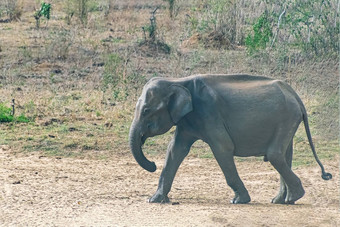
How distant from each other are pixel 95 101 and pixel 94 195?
449 cm

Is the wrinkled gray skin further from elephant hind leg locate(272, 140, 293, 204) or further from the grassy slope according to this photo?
the grassy slope

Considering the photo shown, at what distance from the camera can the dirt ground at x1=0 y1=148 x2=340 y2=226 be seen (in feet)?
22.4

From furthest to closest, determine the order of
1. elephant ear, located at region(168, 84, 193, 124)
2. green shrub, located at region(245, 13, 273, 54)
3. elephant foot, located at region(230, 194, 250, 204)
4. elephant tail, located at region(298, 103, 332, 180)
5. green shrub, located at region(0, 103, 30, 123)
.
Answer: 1. green shrub, located at region(245, 13, 273, 54)
2. green shrub, located at region(0, 103, 30, 123)
3. elephant tail, located at region(298, 103, 332, 180)
4. elephant foot, located at region(230, 194, 250, 204)
5. elephant ear, located at region(168, 84, 193, 124)

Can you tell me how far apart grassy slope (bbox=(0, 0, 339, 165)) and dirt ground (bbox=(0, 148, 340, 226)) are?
54cm

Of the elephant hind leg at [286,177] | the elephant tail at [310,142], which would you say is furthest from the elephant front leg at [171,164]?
the elephant tail at [310,142]

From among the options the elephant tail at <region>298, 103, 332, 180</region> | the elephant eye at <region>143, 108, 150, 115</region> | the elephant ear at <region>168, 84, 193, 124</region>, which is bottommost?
the elephant tail at <region>298, 103, 332, 180</region>

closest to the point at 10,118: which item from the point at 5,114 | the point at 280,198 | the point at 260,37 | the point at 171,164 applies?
the point at 5,114

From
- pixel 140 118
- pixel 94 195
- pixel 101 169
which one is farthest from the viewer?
pixel 101 169

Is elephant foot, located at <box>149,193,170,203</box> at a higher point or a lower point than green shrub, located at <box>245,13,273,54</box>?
lower

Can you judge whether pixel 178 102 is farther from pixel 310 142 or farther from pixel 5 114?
pixel 5 114

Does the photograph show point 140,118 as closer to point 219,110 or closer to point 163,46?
point 219,110

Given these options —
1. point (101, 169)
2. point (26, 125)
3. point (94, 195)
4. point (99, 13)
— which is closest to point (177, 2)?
point (99, 13)

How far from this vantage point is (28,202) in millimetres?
7512

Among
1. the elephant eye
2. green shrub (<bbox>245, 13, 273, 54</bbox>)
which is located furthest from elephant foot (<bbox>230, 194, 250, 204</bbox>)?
green shrub (<bbox>245, 13, 273, 54</bbox>)
